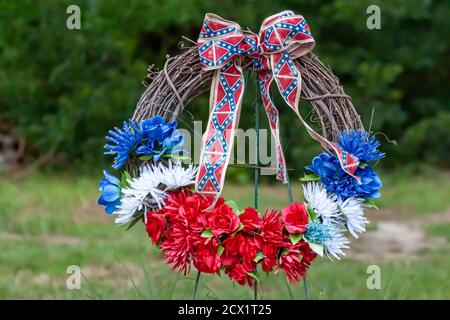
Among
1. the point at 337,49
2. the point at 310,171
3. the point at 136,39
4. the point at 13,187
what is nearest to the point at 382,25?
the point at 337,49

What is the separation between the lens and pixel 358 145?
7.98ft

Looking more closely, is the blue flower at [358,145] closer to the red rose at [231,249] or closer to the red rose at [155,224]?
the red rose at [231,249]

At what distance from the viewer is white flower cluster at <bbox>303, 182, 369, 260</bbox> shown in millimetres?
2381

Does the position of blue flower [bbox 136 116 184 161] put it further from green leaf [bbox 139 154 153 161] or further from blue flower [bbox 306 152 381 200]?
blue flower [bbox 306 152 381 200]

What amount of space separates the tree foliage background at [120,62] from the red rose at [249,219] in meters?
4.20

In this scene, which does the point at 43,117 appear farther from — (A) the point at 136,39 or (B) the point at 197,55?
(B) the point at 197,55

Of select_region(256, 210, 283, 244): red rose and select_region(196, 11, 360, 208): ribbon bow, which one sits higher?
select_region(196, 11, 360, 208): ribbon bow

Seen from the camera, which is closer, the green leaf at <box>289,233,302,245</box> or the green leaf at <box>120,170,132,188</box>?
the green leaf at <box>289,233,302,245</box>

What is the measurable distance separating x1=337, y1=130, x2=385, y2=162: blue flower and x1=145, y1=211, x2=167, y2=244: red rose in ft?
1.95

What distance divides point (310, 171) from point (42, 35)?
15.2 ft

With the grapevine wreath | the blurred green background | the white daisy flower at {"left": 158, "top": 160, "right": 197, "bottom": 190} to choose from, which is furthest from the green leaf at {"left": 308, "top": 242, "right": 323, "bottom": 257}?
the blurred green background

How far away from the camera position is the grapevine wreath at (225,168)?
2.34 metres

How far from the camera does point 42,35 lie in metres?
6.67
